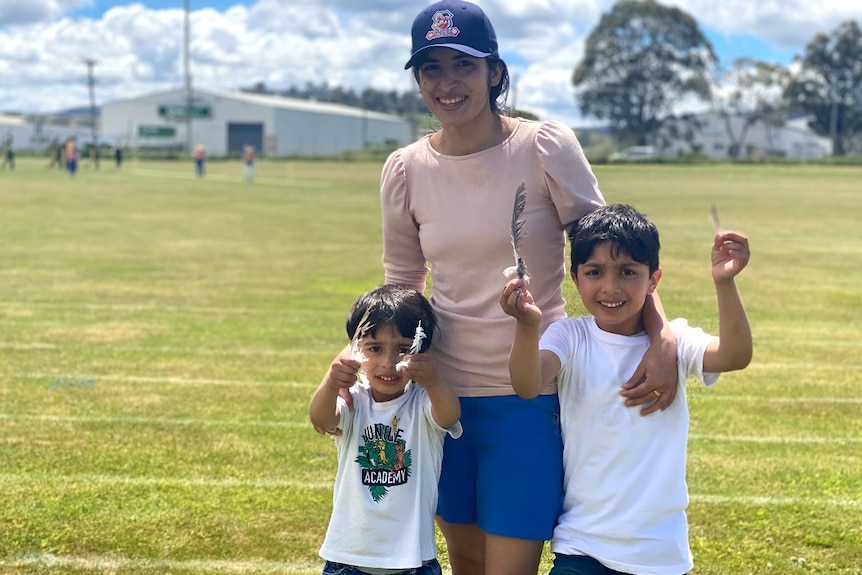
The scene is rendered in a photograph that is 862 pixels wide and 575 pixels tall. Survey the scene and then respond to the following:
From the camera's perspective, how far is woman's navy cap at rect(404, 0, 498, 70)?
9.06ft

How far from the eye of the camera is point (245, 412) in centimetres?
646

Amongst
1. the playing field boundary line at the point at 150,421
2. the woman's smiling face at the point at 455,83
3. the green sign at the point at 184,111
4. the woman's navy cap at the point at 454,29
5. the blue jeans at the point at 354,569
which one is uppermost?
the green sign at the point at 184,111

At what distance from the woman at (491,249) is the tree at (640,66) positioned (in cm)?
8685

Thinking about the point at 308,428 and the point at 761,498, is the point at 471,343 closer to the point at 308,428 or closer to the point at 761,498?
the point at 761,498

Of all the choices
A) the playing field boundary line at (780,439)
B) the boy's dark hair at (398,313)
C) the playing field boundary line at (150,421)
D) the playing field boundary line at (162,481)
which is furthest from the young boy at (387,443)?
the playing field boundary line at (780,439)

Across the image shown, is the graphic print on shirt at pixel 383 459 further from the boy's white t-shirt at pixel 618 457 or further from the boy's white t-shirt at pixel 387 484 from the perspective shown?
the boy's white t-shirt at pixel 618 457

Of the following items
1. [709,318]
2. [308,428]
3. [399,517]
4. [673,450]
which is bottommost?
[308,428]

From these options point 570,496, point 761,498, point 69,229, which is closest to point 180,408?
point 761,498

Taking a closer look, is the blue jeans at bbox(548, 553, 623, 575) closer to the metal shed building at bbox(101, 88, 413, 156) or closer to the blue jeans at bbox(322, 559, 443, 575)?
the blue jeans at bbox(322, 559, 443, 575)

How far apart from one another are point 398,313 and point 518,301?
1.72 ft

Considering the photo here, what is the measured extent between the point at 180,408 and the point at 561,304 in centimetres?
424

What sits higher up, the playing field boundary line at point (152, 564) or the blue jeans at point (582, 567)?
the blue jeans at point (582, 567)

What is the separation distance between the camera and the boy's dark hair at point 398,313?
9.34 feet

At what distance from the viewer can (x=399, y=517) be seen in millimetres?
2875
